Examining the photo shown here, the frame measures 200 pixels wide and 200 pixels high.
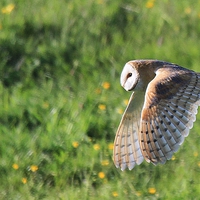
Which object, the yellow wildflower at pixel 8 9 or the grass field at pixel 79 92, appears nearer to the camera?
the grass field at pixel 79 92

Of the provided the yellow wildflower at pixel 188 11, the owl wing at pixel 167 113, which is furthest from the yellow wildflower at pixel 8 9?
the owl wing at pixel 167 113

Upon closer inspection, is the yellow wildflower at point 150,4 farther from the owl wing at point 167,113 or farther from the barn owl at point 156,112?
the owl wing at point 167,113

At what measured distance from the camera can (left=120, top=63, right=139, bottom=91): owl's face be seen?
6023 mm

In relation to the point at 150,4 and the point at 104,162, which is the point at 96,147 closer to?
the point at 104,162

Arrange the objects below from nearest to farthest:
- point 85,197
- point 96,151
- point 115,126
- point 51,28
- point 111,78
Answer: point 85,197 → point 96,151 → point 115,126 → point 111,78 → point 51,28

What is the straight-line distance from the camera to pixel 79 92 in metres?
7.20

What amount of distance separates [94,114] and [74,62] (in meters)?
0.98

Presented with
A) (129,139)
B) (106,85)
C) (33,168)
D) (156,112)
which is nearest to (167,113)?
(156,112)

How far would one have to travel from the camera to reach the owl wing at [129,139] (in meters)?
5.93

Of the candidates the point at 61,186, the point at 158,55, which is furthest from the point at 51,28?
the point at 61,186

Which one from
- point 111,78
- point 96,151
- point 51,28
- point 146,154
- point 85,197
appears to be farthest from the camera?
point 51,28

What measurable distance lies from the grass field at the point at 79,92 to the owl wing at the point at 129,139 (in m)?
0.19

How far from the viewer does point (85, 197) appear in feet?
19.2

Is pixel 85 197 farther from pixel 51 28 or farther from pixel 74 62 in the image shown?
pixel 51 28
